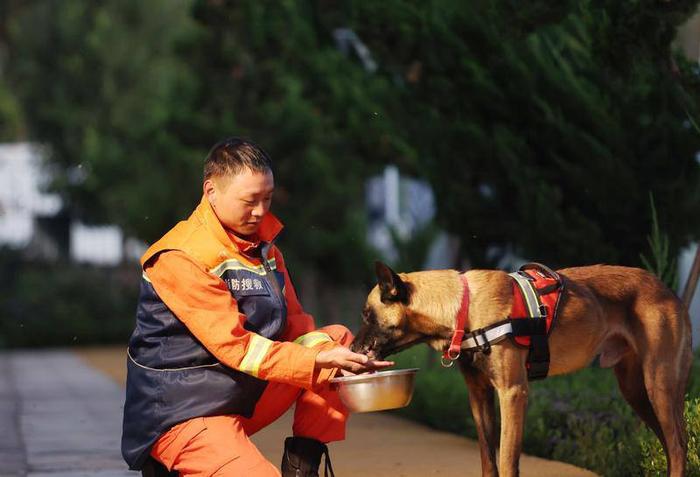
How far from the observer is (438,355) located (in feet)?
42.2

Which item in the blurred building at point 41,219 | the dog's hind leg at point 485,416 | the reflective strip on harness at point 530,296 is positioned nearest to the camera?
the reflective strip on harness at point 530,296

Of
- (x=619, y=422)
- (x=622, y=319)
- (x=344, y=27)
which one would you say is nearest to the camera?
(x=622, y=319)

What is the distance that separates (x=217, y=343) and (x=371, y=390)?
0.65 meters

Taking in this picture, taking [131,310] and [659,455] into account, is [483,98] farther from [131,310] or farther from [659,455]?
[131,310]

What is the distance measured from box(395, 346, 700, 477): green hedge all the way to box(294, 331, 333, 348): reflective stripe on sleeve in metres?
2.16

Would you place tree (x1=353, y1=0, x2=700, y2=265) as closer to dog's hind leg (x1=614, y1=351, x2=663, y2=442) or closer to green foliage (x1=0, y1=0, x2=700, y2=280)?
green foliage (x1=0, y1=0, x2=700, y2=280)

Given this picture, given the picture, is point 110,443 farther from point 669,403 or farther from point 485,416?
point 669,403

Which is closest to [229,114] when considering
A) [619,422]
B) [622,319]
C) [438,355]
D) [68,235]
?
[438,355]

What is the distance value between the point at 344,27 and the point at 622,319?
7.94m

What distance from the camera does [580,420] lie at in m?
8.23

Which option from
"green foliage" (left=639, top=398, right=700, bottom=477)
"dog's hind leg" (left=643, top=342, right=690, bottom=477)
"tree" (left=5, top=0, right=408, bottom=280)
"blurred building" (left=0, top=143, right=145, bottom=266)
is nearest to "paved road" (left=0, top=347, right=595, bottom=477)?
"green foliage" (left=639, top=398, right=700, bottom=477)

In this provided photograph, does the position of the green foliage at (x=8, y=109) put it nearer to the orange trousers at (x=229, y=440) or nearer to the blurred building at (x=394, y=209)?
the blurred building at (x=394, y=209)

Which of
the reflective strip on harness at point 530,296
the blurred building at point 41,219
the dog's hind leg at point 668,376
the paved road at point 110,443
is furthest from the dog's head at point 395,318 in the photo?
the blurred building at point 41,219

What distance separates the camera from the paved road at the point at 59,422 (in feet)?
27.7
